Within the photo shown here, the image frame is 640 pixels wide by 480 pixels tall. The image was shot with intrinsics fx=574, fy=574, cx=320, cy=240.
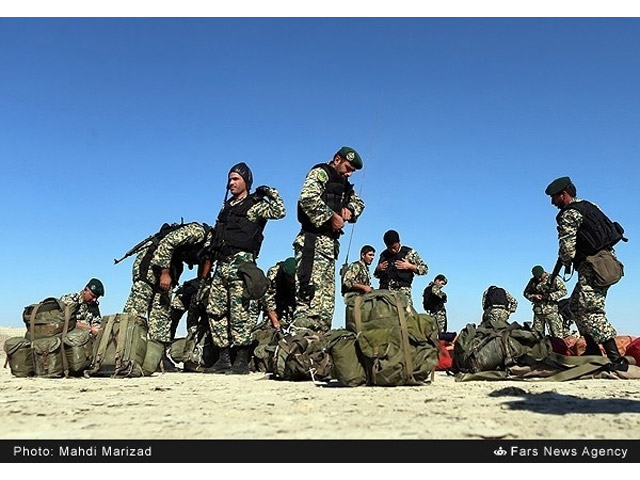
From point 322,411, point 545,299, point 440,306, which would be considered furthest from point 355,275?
point 545,299

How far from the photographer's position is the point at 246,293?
704cm

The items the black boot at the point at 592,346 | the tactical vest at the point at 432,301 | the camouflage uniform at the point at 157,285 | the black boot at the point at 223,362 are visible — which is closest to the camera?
the black boot at the point at 592,346

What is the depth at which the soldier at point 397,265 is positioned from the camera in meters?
10.5

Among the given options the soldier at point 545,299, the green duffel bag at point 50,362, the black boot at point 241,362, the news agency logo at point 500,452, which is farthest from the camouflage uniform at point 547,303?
the news agency logo at point 500,452

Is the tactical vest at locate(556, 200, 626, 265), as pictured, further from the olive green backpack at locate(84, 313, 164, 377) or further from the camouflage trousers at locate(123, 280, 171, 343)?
the camouflage trousers at locate(123, 280, 171, 343)

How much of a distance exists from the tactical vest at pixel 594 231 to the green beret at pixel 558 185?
0.23 metres

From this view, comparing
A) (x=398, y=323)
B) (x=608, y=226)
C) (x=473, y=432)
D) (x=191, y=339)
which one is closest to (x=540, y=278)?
(x=608, y=226)

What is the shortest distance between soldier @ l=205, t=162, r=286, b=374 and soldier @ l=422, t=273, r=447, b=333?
8.49m

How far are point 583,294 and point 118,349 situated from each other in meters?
5.20

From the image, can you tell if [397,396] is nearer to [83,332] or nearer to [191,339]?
[83,332]

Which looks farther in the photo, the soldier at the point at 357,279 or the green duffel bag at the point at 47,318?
the soldier at the point at 357,279

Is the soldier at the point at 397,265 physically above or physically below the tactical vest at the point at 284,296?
above

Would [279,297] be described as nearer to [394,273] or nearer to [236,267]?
[236,267]

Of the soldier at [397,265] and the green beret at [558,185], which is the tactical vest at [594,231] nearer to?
the green beret at [558,185]
